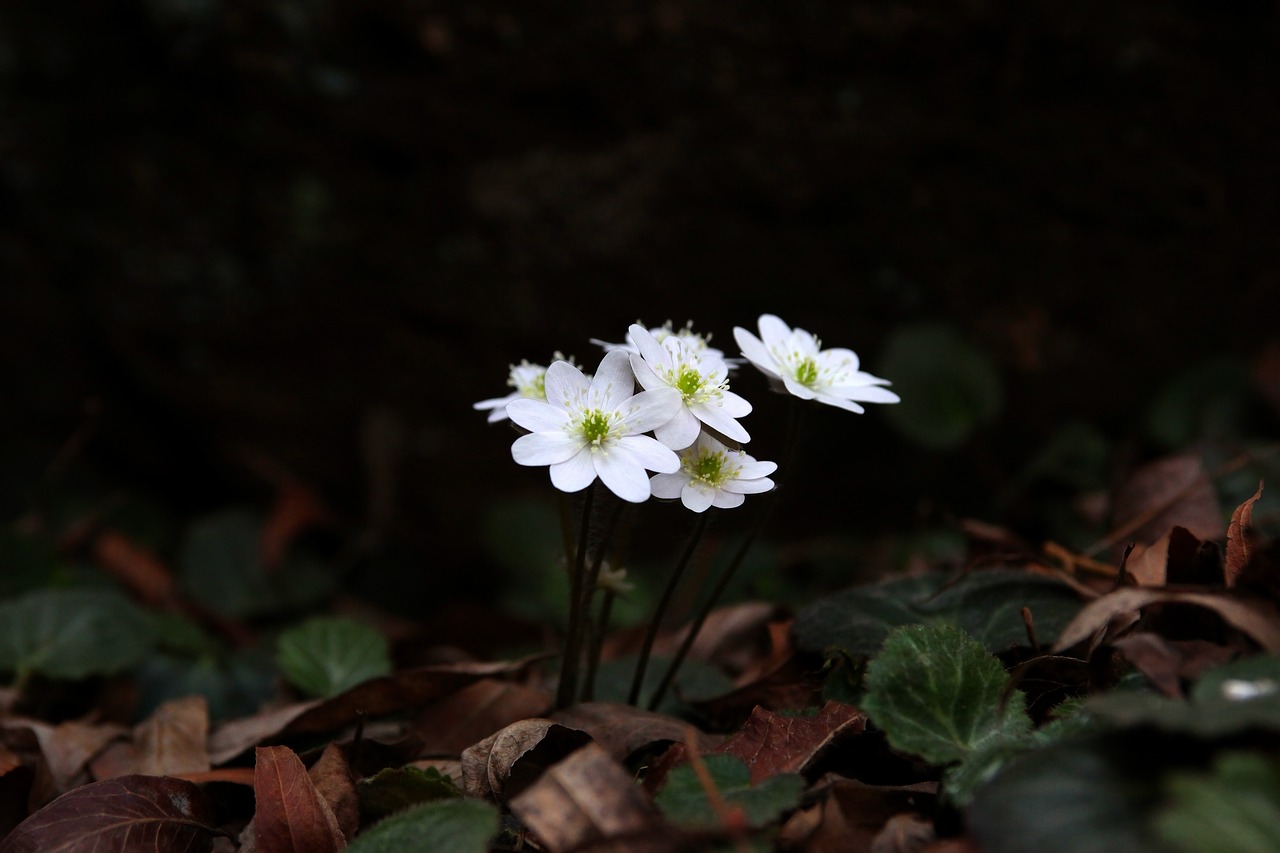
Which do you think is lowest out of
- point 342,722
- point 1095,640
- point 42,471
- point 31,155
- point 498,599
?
point 342,722

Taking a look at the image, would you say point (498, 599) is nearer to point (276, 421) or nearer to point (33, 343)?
point (276, 421)

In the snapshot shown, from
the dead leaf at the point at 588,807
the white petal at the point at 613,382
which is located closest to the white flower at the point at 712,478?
the white petal at the point at 613,382

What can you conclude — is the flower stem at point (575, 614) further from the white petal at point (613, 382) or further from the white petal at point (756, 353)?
the white petal at point (756, 353)

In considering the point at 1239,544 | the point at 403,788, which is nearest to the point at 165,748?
the point at 403,788

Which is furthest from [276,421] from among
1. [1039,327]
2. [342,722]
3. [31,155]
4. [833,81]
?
[1039,327]

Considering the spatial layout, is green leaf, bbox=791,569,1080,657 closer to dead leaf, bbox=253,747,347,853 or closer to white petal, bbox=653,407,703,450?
white petal, bbox=653,407,703,450

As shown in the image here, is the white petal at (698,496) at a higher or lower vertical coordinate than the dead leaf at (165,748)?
higher
